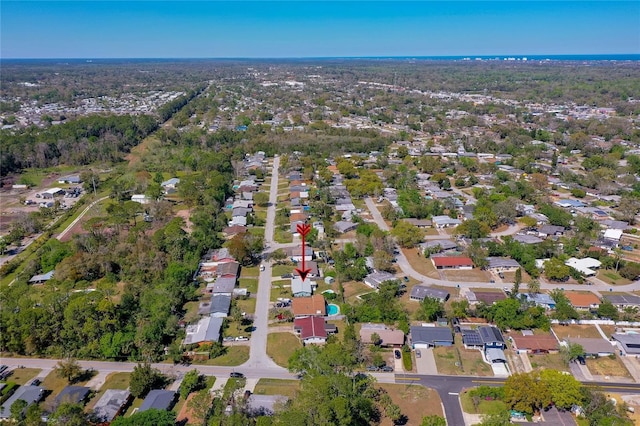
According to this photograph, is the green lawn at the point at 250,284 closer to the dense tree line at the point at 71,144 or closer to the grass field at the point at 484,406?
the grass field at the point at 484,406

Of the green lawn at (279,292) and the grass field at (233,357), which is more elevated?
the green lawn at (279,292)

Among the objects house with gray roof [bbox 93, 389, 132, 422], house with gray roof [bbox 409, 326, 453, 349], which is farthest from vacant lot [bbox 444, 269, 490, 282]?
house with gray roof [bbox 93, 389, 132, 422]

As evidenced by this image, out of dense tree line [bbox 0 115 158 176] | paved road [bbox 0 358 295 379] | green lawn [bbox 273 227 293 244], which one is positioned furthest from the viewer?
dense tree line [bbox 0 115 158 176]

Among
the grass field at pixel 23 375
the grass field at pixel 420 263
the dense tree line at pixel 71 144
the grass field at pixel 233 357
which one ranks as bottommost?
the grass field at pixel 23 375

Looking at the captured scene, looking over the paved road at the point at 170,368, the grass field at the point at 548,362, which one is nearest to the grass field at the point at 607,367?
the grass field at the point at 548,362

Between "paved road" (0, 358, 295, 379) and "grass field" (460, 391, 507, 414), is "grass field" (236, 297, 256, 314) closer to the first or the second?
"paved road" (0, 358, 295, 379)

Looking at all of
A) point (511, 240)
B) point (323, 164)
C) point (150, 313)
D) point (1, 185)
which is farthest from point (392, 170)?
point (1, 185)

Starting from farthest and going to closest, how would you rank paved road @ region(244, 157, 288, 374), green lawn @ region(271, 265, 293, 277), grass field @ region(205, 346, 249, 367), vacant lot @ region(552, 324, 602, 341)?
green lawn @ region(271, 265, 293, 277), vacant lot @ region(552, 324, 602, 341), grass field @ region(205, 346, 249, 367), paved road @ region(244, 157, 288, 374)

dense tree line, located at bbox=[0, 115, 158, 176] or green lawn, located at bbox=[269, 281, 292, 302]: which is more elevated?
dense tree line, located at bbox=[0, 115, 158, 176]

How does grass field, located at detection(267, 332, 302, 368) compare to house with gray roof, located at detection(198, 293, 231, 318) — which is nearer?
grass field, located at detection(267, 332, 302, 368)
